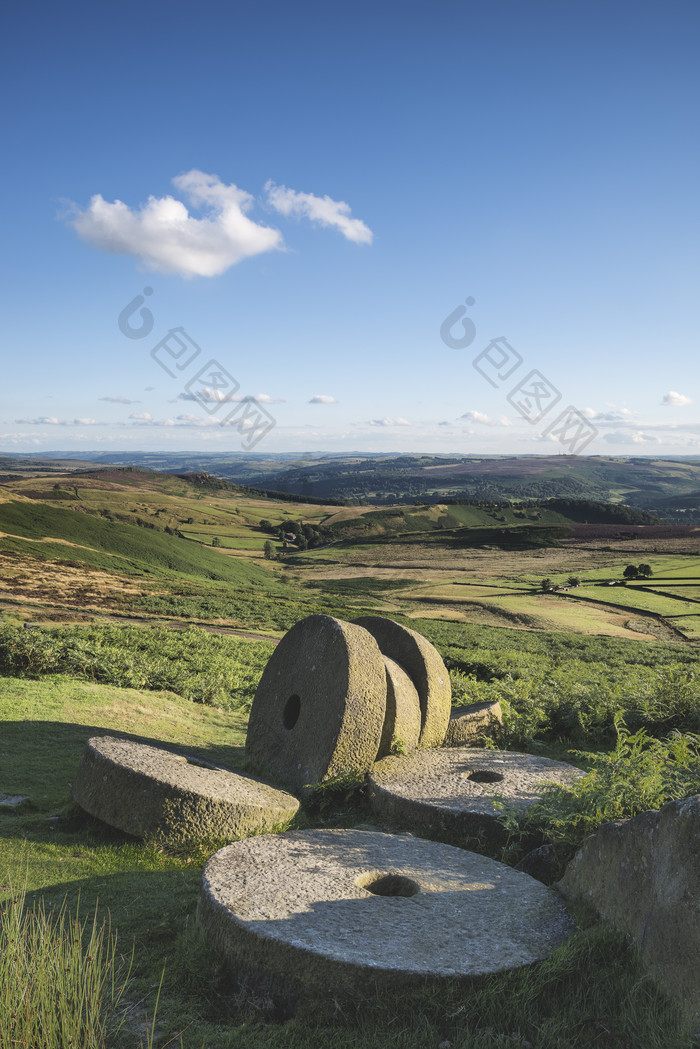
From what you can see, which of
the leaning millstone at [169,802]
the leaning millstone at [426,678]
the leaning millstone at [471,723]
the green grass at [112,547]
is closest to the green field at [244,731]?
the leaning millstone at [169,802]

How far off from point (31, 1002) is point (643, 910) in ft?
13.5

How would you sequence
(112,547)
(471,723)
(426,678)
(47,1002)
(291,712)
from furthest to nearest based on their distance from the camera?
(112,547), (471,723), (426,678), (291,712), (47,1002)

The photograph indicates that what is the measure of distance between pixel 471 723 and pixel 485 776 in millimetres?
2099

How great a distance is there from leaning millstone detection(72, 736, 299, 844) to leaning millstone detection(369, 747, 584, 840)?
131 cm

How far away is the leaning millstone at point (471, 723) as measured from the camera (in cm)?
1090

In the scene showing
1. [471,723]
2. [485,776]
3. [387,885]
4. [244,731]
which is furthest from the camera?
[244,731]

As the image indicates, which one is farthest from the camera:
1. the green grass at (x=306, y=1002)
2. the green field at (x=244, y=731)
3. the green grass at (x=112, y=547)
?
the green grass at (x=112, y=547)

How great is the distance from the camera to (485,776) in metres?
9.06

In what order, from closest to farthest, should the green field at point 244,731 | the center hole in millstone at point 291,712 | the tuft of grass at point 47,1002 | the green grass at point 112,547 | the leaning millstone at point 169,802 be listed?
the tuft of grass at point 47,1002 → the green field at point 244,731 → the leaning millstone at point 169,802 → the center hole in millstone at point 291,712 → the green grass at point 112,547

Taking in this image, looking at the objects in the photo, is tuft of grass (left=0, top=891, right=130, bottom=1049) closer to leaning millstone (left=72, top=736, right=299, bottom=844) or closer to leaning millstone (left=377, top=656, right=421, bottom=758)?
leaning millstone (left=72, top=736, right=299, bottom=844)

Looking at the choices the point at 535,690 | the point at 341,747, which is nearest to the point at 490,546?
the point at 535,690

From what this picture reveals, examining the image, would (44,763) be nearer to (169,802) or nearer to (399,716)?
(169,802)

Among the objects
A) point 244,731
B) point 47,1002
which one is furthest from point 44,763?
point 47,1002

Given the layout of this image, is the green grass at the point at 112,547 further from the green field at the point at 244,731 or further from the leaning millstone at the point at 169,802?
the leaning millstone at the point at 169,802
